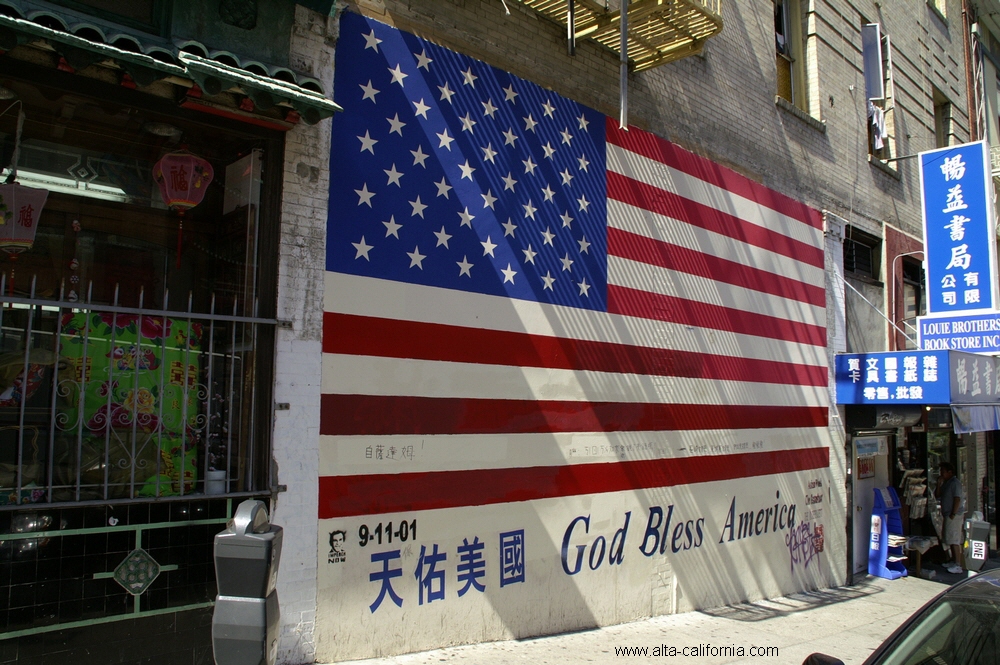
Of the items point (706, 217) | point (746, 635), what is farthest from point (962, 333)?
point (746, 635)

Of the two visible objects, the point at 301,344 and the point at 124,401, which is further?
the point at 301,344

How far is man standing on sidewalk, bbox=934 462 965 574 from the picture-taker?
12766mm

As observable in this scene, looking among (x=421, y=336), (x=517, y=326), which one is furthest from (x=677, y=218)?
(x=421, y=336)

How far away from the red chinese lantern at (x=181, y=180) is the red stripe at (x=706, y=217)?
14.0 feet

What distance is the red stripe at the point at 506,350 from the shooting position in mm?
5617

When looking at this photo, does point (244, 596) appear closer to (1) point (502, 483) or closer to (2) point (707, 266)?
(1) point (502, 483)

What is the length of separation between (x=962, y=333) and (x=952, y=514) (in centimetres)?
355

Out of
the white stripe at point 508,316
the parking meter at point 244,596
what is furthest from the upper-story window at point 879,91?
the parking meter at point 244,596

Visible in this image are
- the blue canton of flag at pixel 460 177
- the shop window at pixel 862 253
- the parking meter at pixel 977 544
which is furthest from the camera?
the shop window at pixel 862 253

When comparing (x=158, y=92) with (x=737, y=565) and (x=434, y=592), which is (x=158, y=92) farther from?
(x=737, y=565)

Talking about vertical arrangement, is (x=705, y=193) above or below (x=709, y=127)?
below

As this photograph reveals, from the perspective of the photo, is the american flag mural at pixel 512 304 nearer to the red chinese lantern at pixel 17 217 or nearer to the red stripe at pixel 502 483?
the red stripe at pixel 502 483

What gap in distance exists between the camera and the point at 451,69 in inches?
255

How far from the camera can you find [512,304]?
22.1 feet
